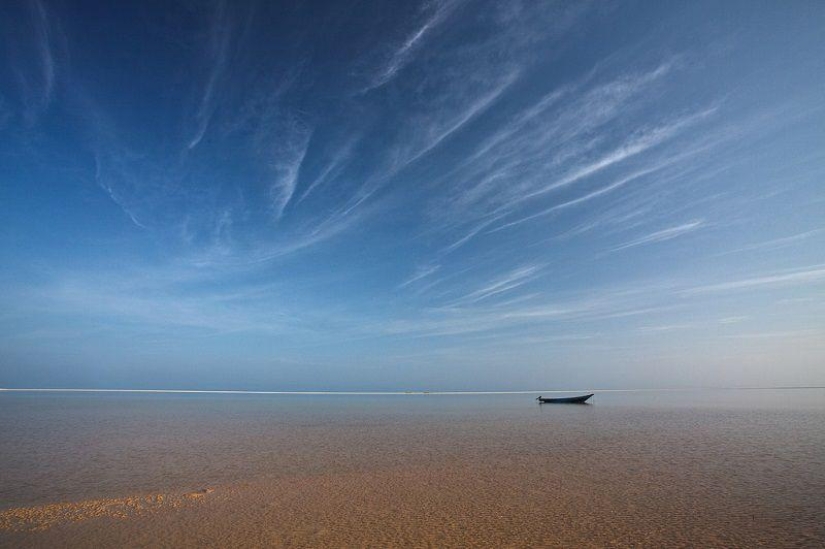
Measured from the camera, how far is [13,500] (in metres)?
8.23

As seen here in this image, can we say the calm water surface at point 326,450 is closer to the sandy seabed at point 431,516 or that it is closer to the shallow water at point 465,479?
the shallow water at point 465,479

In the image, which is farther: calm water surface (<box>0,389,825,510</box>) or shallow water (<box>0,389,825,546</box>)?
calm water surface (<box>0,389,825,510</box>)

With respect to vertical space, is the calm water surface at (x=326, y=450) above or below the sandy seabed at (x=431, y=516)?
A: above

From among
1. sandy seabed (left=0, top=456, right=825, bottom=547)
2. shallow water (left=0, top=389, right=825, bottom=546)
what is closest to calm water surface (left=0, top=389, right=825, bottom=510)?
shallow water (left=0, top=389, right=825, bottom=546)

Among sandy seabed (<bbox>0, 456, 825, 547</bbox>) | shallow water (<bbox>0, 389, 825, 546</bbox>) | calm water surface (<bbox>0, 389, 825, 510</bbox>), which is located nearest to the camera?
sandy seabed (<bbox>0, 456, 825, 547</bbox>)

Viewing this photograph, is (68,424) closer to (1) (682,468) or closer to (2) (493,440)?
(2) (493,440)

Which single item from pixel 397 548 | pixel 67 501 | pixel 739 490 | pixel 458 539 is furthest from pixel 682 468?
pixel 67 501

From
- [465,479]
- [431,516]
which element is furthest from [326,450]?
[431,516]

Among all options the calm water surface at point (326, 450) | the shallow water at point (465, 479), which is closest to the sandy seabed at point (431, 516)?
the shallow water at point (465, 479)

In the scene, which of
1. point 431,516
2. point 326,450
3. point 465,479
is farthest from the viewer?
point 326,450

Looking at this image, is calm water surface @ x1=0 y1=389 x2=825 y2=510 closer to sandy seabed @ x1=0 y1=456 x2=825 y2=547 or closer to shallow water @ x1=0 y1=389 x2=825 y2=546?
shallow water @ x1=0 y1=389 x2=825 y2=546

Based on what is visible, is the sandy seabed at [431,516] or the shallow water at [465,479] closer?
the sandy seabed at [431,516]

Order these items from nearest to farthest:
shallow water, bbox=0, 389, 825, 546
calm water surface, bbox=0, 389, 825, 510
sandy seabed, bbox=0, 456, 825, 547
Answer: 1. sandy seabed, bbox=0, 456, 825, 547
2. shallow water, bbox=0, 389, 825, 546
3. calm water surface, bbox=0, 389, 825, 510

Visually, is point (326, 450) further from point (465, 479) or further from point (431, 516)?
point (431, 516)
